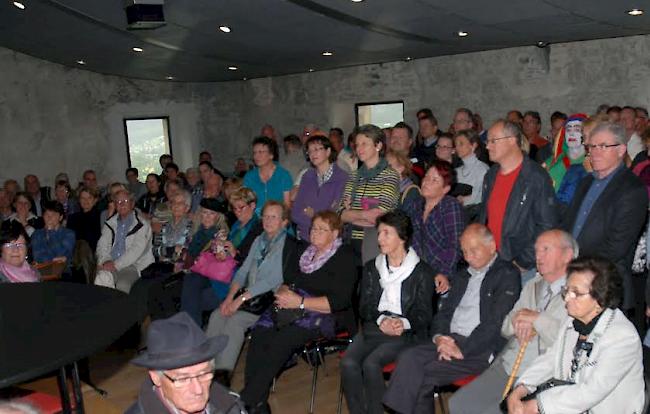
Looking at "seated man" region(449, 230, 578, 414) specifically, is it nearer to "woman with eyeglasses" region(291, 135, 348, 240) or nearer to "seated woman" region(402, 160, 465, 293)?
"seated woman" region(402, 160, 465, 293)

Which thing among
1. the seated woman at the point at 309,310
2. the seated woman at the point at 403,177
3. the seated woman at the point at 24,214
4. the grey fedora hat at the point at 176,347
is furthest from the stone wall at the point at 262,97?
the grey fedora hat at the point at 176,347

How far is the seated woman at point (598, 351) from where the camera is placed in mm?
3092

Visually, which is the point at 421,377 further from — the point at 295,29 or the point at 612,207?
the point at 295,29

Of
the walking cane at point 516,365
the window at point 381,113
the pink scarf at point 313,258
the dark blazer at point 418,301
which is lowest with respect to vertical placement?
the walking cane at point 516,365

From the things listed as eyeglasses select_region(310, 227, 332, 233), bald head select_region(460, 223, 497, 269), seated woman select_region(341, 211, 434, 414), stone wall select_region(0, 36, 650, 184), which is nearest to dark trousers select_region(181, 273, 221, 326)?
eyeglasses select_region(310, 227, 332, 233)

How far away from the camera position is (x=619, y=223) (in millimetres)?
3916

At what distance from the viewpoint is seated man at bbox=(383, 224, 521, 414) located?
3.92 m

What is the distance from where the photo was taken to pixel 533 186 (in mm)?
4367

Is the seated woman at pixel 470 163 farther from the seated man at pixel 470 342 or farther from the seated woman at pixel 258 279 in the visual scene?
the seated man at pixel 470 342

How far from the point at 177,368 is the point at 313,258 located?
2.31m

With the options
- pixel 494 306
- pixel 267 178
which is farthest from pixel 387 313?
pixel 267 178

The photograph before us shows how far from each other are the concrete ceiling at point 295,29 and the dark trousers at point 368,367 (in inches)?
157

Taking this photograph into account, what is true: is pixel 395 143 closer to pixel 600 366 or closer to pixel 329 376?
pixel 329 376

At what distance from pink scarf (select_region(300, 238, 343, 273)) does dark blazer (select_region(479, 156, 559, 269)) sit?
100 cm
